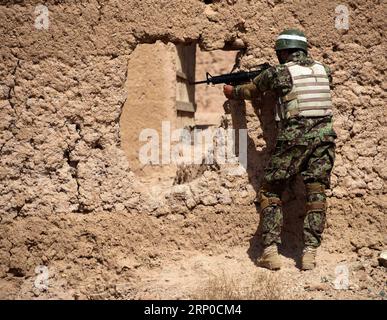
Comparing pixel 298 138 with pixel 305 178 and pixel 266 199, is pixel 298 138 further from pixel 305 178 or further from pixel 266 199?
pixel 266 199

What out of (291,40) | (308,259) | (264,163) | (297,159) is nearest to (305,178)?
(297,159)

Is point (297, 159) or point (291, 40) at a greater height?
point (291, 40)

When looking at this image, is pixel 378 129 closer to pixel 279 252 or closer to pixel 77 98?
pixel 279 252

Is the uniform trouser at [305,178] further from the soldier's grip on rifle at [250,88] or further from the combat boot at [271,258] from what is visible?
the soldier's grip on rifle at [250,88]

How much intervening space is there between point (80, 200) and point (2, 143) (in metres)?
0.74

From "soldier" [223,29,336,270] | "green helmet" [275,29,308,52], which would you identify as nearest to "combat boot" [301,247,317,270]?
"soldier" [223,29,336,270]

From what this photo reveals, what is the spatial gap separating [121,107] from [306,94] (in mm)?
1419

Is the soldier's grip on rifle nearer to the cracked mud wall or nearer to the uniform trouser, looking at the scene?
the cracked mud wall

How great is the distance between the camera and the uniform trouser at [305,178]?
4.51 metres

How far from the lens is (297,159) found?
4.50 m

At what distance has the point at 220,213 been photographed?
4.86 m

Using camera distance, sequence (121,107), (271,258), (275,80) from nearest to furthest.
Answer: (275,80) → (271,258) → (121,107)

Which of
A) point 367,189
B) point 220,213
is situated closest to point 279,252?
point 220,213
